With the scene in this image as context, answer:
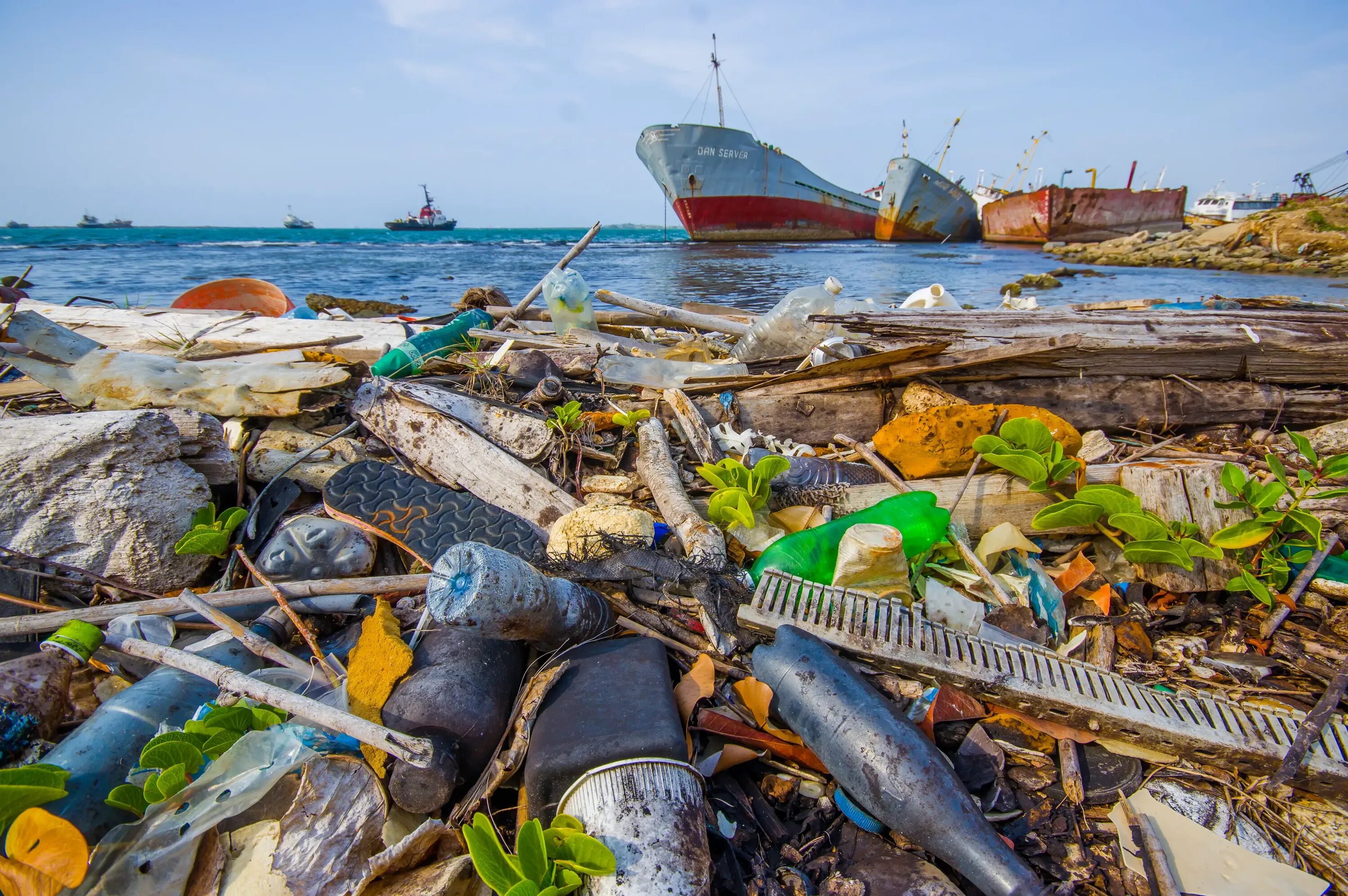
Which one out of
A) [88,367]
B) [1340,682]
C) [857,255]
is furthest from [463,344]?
[857,255]

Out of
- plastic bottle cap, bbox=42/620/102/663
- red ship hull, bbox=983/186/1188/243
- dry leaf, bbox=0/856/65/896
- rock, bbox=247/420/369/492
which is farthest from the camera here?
red ship hull, bbox=983/186/1188/243

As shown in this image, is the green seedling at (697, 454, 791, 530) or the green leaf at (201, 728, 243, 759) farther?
the green seedling at (697, 454, 791, 530)

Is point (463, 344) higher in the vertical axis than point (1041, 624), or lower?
higher

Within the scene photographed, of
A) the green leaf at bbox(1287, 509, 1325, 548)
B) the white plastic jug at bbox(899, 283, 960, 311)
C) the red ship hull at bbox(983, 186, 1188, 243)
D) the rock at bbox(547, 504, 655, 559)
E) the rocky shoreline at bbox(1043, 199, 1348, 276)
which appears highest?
the red ship hull at bbox(983, 186, 1188, 243)

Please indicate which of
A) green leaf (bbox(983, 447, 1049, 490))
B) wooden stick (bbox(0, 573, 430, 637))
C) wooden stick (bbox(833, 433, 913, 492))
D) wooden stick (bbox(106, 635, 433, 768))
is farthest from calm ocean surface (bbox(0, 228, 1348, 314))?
wooden stick (bbox(106, 635, 433, 768))

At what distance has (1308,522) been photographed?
1843 millimetres

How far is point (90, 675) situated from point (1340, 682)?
142 inches

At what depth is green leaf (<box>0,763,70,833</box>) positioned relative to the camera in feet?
3.48

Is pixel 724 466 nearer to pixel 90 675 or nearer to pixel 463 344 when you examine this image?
pixel 90 675

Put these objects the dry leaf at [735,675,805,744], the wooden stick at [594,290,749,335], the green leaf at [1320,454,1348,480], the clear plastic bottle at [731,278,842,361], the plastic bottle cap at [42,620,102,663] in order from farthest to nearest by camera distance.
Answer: the wooden stick at [594,290,749,335] < the clear plastic bottle at [731,278,842,361] < the green leaf at [1320,454,1348,480] < the plastic bottle cap at [42,620,102,663] < the dry leaf at [735,675,805,744]

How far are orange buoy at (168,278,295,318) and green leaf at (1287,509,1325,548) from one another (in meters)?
7.67

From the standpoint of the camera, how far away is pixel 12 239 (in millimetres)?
42656

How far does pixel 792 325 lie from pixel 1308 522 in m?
2.62

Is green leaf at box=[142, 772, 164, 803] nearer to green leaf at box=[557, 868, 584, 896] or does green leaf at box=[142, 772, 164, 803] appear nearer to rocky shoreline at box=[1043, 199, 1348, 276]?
green leaf at box=[557, 868, 584, 896]
